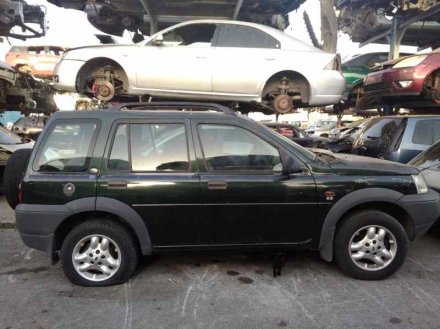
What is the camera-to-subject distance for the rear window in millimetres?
7598

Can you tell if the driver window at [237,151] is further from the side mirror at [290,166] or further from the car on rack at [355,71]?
the car on rack at [355,71]

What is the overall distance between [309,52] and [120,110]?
4.55 meters

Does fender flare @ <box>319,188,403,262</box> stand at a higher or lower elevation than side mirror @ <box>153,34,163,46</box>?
lower

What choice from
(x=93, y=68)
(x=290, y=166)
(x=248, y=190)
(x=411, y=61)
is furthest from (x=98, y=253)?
(x=411, y=61)

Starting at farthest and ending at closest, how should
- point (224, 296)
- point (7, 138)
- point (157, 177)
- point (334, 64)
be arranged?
point (7, 138)
point (334, 64)
point (157, 177)
point (224, 296)

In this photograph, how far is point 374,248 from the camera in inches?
164

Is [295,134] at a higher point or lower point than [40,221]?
higher

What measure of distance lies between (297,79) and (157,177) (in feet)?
15.2

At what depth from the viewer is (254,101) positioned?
25.3 ft

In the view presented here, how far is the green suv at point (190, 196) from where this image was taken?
399 cm

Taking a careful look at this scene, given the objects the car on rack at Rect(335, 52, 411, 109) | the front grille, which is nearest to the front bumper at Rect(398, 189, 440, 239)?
the front grille

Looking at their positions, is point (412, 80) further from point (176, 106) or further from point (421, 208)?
point (176, 106)

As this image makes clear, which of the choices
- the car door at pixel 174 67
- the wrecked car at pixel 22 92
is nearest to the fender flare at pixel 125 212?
the car door at pixel 174 67

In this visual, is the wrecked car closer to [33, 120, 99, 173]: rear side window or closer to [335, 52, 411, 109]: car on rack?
[33, 120, 99, 173]: rear side window
